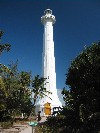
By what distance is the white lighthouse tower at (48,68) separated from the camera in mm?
58656

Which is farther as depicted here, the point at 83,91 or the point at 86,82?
the point at 83,91

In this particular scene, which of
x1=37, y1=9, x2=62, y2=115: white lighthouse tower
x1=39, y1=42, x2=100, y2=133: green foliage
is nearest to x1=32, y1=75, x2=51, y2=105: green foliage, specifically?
x1=37, y1=9, x2=62, y2=115: white lighthouse tower

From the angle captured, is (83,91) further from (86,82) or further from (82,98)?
(86,82)

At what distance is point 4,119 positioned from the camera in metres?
44.7

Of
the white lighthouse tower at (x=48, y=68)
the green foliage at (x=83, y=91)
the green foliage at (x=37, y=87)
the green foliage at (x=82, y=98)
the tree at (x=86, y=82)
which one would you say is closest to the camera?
the green foliage at (x=82, y=98)

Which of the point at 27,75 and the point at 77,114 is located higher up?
the point at 27,75

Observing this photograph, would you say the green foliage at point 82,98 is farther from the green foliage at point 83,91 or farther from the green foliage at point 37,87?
the green foliage at point 37,87

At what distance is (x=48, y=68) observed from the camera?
6172 cm

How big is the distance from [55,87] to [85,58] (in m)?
23.9

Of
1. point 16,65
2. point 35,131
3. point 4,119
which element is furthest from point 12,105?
point 35,131

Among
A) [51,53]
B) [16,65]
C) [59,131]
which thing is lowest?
[59,131]

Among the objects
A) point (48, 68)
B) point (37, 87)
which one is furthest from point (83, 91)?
point (48, 68)

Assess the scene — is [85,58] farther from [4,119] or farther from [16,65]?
[4,119]

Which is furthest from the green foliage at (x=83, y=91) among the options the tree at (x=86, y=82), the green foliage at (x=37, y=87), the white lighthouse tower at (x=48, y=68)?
the white lighthouse tower at (x=48, y=68)
